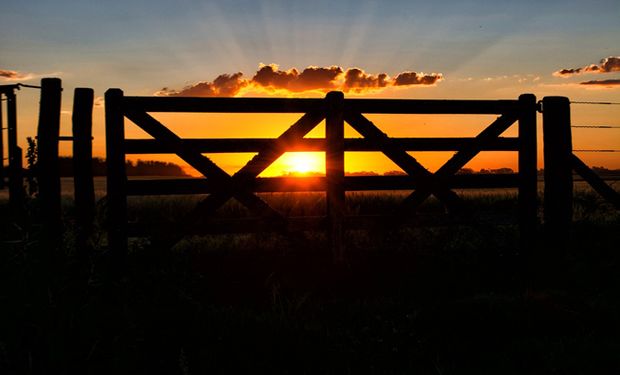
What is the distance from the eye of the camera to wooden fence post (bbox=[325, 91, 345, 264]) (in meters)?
8.59

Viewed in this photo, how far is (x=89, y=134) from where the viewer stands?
8352 mm

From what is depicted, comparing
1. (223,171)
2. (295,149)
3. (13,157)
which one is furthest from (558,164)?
(13,157)

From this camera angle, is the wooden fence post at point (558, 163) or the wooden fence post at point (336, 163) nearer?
the wooden fence post at point (336, 163)

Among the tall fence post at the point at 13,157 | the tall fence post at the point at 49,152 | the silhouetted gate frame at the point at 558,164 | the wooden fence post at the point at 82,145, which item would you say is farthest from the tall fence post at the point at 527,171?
the tall fence post at the point at 13,157

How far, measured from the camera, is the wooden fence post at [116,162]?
27.1ft

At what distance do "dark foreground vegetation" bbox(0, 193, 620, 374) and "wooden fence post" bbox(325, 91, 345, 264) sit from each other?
0.93 ft

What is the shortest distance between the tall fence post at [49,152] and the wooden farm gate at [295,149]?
610mm

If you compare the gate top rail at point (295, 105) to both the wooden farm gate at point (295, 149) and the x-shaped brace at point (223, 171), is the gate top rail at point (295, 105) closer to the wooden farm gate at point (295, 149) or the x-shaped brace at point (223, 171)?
the wooden farm gate at point (295, 149)

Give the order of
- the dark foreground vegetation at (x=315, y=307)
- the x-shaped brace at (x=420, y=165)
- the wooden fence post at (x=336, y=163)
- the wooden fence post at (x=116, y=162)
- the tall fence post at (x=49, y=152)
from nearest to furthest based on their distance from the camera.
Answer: the dark foreground vegetation at (x=315, y=307) < the tall fence post at (x=49, y=152) < the wooden fence post at (x=116, y=162) < the wooden fence post at (x=336, y=163) < the x-shaped brace at (x=420, y=165)

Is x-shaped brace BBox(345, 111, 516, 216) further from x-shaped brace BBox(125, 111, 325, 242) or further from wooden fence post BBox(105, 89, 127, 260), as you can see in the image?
wooden fence post BBox(105, 89, 127, 260)

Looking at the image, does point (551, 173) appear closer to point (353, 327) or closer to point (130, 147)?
point (353, 327)

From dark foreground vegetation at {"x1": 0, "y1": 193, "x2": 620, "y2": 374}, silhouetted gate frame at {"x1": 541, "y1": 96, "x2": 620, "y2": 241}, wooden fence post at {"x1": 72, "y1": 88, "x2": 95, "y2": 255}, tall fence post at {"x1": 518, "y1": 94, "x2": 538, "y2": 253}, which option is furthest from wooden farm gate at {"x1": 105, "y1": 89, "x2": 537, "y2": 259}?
silhouetted gate frame at {"x1": 541, "y1": 96, "x2": 620, "y2": 241}

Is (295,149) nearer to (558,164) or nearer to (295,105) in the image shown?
(295,105)

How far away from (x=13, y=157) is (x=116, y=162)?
1.37m
